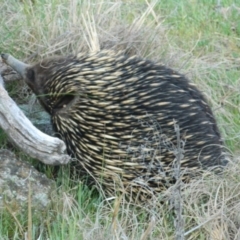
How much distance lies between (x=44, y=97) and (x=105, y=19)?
108 cm

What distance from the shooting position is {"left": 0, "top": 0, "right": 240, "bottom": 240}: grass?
3088 millimetres

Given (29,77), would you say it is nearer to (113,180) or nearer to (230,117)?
(113,180)

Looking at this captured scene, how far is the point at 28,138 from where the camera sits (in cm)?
331

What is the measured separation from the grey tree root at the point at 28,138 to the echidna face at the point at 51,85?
1.52 ft

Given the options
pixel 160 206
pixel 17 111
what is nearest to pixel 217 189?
pixel 160 206

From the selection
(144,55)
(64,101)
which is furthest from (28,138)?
(144,55)

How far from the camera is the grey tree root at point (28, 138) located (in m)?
3.30

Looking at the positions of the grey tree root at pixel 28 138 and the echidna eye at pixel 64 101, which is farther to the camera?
the echidna eye at pixel 64 101

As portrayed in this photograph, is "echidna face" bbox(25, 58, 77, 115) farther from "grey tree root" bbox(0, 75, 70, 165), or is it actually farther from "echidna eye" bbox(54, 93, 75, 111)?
"grey tree root" bbox(0, 75, 70, 165)

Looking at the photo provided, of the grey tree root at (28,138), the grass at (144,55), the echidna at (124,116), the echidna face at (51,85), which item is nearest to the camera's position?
the grass at (144,55)

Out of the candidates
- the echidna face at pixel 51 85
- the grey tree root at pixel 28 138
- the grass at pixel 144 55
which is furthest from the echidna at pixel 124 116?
the grey tree root at pixel 28 138

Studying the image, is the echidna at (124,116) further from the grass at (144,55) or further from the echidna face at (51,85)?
the grass at (144,55)

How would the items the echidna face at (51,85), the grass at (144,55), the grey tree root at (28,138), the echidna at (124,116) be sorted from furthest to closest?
1. the echidna face at (51,85)
2. the echidna at (124,116)
3. the grey tree root at (28,138)
4. the grass at (144,55)

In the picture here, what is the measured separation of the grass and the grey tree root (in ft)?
0.66
